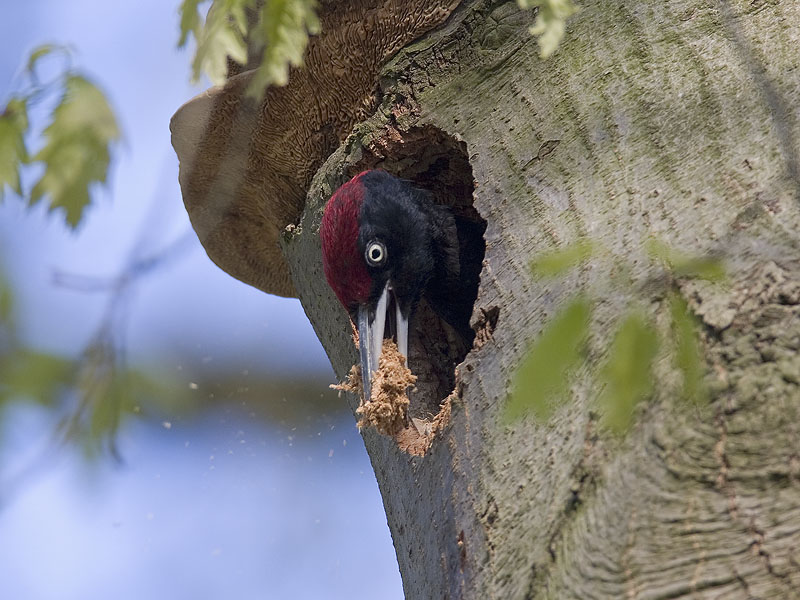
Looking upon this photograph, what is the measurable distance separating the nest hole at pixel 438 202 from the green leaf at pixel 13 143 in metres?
1.07

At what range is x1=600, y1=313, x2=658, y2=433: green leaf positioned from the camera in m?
1.26

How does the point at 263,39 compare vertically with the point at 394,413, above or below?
above

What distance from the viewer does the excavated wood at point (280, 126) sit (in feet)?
7.70

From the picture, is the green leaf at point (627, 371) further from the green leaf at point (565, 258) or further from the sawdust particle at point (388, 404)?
the sawdust particle at point (388, 404)

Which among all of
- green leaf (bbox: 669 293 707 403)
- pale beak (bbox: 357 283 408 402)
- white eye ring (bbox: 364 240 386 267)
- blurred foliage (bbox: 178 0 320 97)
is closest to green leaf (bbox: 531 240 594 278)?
green leaf (bbox: 669 293 707 403)

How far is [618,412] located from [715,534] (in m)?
0.22

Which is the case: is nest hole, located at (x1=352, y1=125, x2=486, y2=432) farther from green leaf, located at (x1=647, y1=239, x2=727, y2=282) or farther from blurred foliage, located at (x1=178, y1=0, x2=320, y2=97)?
blurred foliage, located at (x1=178, y1=0, x2=320, y2=97)

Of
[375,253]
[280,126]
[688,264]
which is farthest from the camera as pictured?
[375,253]

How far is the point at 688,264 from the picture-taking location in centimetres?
138

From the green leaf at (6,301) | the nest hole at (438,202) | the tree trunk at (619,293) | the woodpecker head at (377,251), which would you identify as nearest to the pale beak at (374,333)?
the woodpecker head at (377,251)

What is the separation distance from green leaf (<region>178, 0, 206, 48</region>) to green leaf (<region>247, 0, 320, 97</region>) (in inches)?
6.4

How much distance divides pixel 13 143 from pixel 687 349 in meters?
1.08

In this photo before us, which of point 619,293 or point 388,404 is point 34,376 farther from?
point 619,293

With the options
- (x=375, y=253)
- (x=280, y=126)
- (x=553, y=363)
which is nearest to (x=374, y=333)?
(x=375, y=253)
